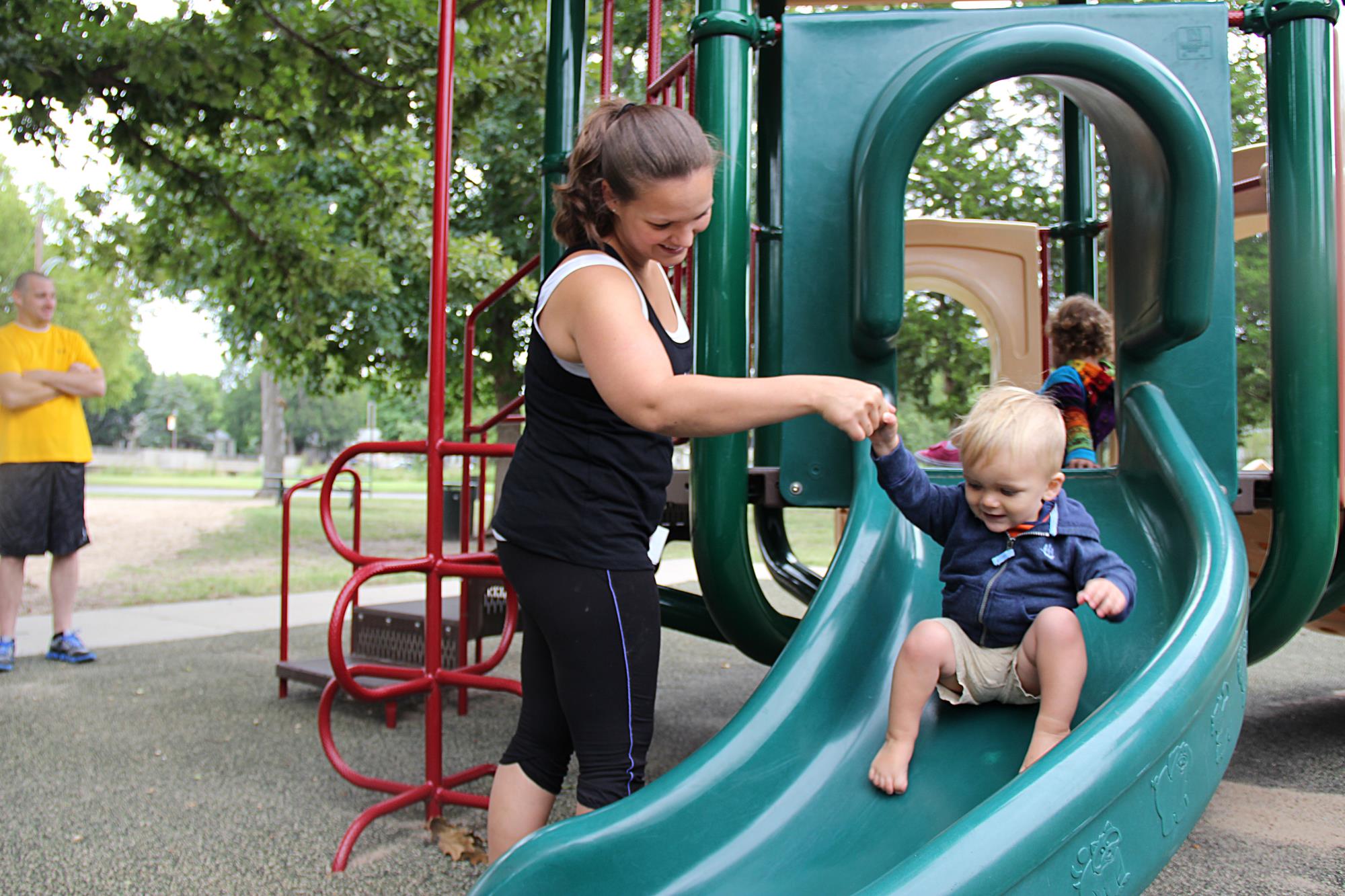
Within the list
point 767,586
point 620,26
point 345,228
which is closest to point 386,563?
point 767,586

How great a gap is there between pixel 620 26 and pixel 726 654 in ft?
24.1

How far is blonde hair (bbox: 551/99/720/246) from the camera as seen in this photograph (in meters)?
1.44

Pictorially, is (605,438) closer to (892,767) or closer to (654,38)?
(892,767)

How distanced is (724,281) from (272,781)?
2.03 meters

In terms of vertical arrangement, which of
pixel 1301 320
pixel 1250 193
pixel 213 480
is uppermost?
pixel 1250 193

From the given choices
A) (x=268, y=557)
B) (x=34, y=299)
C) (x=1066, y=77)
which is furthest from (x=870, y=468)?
(x=268, y=557)

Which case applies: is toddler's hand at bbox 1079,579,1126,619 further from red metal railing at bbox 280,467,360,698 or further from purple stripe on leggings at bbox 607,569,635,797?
red metal railing at bbox 280,467,360,698

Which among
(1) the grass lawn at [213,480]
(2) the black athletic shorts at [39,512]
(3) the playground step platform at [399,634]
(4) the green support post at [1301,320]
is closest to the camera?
(4) the green support post at [1301,320]

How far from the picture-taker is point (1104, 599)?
1599 mm

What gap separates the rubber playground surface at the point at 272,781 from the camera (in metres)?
2.40

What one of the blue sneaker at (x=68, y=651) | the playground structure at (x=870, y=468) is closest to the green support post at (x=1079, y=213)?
the playground structure at (x=870, y=468)

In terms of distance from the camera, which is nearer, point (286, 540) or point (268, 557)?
point (286, 540)

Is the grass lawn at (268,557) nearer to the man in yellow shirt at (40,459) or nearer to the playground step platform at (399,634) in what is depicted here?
the man in yellow shirt at (40,459)

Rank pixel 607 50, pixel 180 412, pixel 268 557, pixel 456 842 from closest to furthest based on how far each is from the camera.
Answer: pixel 456 842
pixel 607 50
pixel 268 557
pixel 180 412
